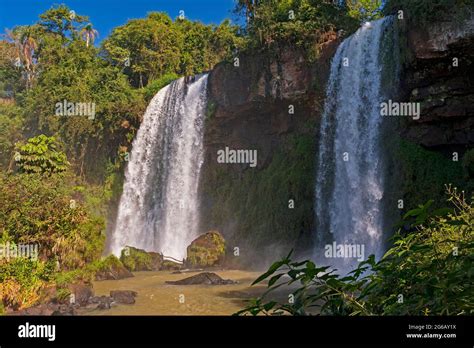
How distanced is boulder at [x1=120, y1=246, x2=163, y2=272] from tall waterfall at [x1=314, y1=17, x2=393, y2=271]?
25.0ft

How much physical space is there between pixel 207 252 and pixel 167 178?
7.78 meters

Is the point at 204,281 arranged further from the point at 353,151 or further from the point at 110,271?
the point at 353,151

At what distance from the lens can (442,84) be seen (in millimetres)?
17578

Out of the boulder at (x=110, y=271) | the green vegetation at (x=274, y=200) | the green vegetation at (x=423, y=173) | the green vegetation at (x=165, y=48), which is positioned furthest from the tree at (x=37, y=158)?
the green vegetation at (x=423, y=173)

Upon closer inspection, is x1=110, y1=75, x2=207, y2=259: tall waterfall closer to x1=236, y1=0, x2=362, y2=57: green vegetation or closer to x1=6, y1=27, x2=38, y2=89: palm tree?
x1=236, y1=0, x2=362, y2=57: green vegetation

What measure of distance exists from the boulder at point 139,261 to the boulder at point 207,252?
5.04 feet

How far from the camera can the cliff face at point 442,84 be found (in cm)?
1644

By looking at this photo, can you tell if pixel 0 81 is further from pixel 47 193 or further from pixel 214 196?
pixel 47 193

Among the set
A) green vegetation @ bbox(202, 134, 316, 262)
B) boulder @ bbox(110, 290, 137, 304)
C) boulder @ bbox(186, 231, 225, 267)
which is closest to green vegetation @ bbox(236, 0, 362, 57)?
green vegetation @ bbox(202, 134, 316, 262)

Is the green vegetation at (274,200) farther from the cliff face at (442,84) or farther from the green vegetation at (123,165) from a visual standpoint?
the cliff face at (442,84)
